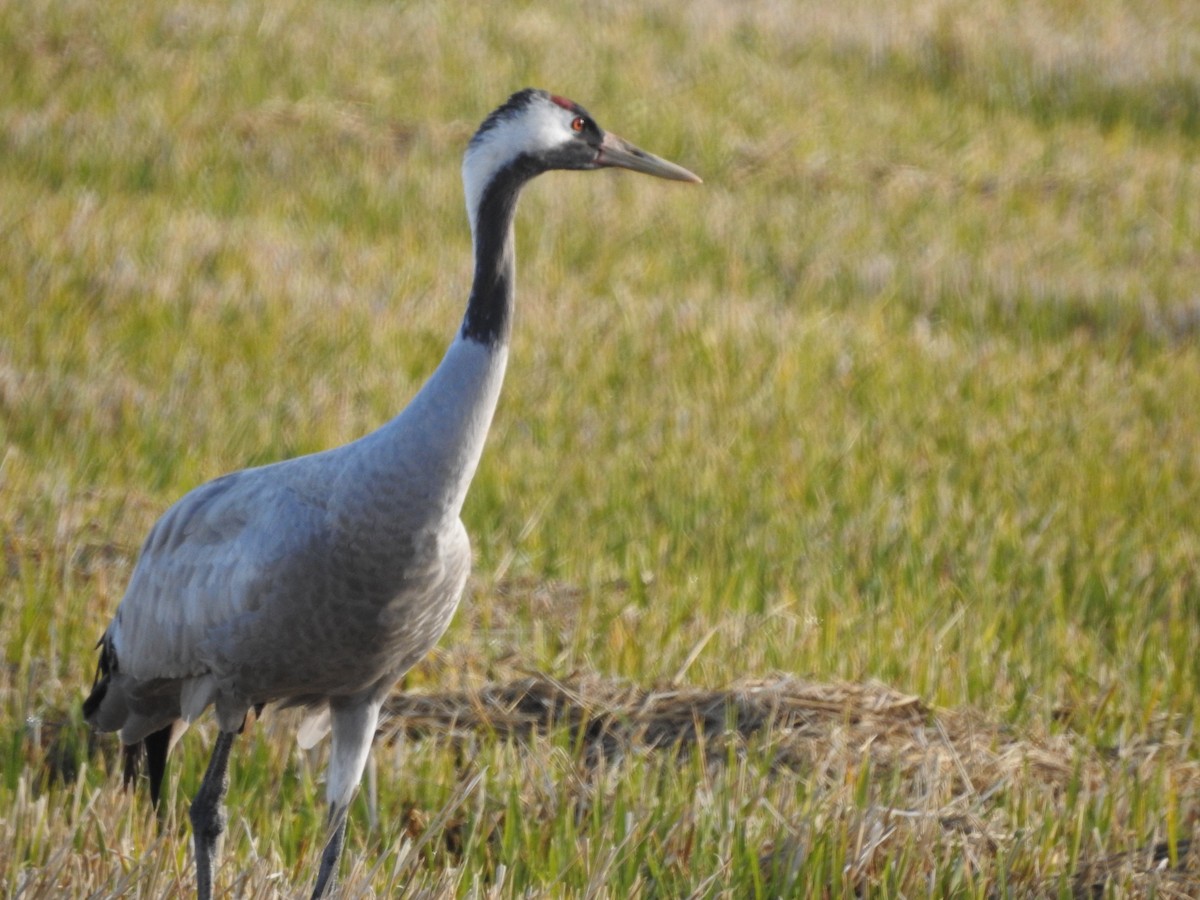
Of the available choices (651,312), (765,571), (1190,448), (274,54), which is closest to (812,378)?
(651,312)

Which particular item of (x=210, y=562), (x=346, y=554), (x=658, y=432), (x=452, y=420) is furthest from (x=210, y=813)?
(x=658, y=432)

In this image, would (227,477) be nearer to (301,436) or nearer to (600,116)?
(301,436)

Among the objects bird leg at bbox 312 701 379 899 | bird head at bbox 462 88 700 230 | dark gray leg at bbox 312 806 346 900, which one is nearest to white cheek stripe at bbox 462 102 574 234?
bird head at bbox 462 88 700 230

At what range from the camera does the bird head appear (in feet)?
12.2

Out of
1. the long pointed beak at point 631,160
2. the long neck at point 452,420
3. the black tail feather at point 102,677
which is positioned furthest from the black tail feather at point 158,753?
the long pointed beak at point 631,160

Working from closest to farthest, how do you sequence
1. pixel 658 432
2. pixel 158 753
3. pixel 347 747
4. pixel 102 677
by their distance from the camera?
pixel 347 747, pixel 102 677, pixel 158 753, pixel 658 432

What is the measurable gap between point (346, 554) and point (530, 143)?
963mm

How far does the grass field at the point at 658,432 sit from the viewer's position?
4.11m

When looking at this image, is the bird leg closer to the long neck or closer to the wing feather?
the wing feather

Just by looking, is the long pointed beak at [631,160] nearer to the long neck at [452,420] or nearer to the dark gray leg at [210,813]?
the long neck at [452,420]

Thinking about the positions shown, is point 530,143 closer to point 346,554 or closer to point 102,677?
point 346,554

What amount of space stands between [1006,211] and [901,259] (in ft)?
5.96

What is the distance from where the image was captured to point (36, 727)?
4.47m

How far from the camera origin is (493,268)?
3.61 m
